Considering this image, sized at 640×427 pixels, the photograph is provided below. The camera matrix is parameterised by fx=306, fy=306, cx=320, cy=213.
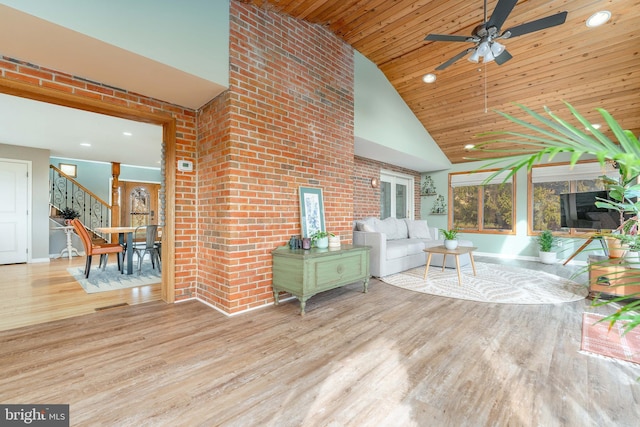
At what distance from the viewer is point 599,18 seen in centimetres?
350

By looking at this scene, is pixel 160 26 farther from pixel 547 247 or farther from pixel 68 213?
pixel 547 247

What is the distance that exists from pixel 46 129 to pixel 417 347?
231 inches

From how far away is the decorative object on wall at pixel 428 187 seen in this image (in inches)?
311

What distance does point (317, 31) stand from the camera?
380 cm

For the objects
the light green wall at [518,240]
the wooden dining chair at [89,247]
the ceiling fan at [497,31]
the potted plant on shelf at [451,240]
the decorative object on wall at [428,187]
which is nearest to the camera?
the ceiling fan at [497,31]

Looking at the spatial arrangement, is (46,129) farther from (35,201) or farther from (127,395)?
(127,395)

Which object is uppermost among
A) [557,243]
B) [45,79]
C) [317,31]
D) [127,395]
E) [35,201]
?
[317,31]

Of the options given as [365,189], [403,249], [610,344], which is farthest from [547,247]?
[610,344]

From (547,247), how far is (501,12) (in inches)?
195

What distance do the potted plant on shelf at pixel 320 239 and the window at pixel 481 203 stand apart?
5.00 metres

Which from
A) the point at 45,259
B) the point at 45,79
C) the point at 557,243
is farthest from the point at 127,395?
the point at 557,243

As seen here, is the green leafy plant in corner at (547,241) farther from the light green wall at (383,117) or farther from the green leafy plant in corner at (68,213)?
the green leafy plant in corner at (68,213)

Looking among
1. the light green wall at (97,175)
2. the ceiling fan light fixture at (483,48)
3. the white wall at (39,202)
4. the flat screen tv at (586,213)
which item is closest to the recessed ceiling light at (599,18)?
the ceiling fan light fixture at (483,48)

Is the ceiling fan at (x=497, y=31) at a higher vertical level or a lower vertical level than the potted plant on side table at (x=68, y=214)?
higher
